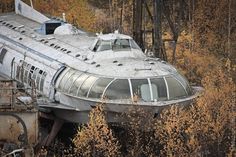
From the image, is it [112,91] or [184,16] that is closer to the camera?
[112,91]

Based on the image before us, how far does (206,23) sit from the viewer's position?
31.2 m

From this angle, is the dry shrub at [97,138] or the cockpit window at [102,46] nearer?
the dry shrub at [97,138]

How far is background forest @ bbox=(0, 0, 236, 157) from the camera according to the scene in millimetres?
16422

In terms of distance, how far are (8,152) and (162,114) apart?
14.7 ft

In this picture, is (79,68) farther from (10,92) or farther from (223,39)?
(223,39)

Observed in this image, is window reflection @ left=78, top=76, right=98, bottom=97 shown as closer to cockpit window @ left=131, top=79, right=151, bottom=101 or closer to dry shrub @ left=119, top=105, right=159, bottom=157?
cockpit window @ left=131, top=79, right=151, bottom=101

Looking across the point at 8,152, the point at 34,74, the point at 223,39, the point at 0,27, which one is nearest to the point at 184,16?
the point at 223,39

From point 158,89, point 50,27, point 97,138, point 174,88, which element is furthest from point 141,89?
point 50,27

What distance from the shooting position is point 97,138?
16375 millimetres

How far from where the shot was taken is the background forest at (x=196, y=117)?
16.4 m

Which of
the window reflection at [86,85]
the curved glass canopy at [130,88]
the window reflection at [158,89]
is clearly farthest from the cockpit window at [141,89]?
the window reflection at [86,85]

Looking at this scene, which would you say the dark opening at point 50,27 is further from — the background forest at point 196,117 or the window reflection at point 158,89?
the window reflection at point 158,89

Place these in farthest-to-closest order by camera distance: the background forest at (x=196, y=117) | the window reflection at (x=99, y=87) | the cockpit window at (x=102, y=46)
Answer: the cockpit window at (x=102, y=46)
the window reflection at (x=99, y=87)
the background forest at (x=196, y=117)

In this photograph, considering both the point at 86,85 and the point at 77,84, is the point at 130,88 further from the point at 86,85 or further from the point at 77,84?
the point at 77,84
